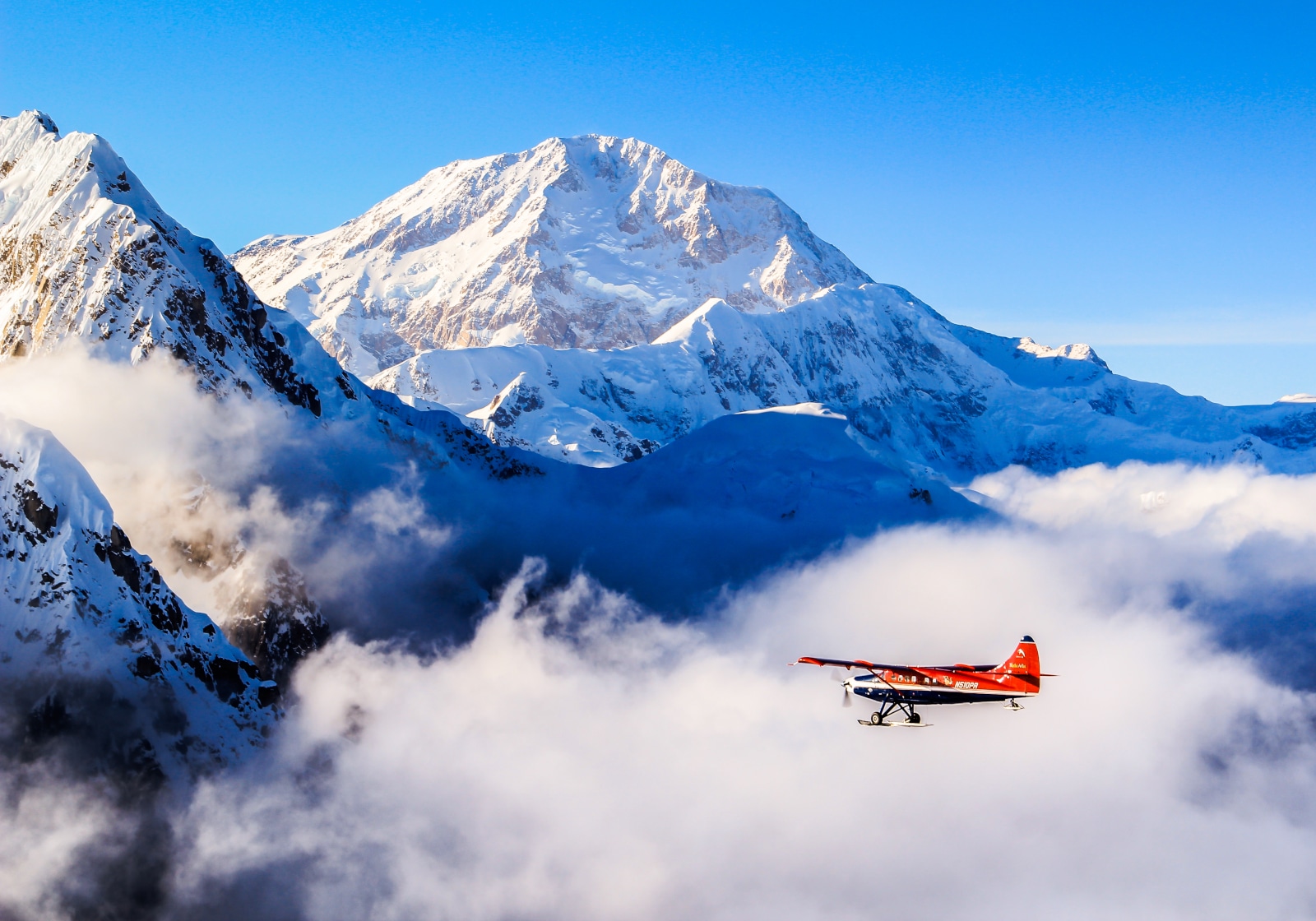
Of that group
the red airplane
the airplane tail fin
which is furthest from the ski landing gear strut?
the airplane tail fin

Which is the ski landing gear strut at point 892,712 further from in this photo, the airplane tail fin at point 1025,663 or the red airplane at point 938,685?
the airplane tail fin at point 1025,663

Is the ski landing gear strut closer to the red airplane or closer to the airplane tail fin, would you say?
the red airplane

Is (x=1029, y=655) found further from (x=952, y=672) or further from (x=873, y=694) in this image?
(x=873, y=694)

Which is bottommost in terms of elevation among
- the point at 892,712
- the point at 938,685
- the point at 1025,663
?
the point at 892,712

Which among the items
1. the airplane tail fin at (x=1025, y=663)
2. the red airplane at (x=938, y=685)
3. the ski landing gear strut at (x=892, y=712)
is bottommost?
the ski landing gear strut at (x=892, y=712)

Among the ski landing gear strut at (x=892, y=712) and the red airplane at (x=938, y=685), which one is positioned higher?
the red airplane at (x=938, y=685)

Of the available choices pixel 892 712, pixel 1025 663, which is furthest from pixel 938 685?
pixel 1025 663

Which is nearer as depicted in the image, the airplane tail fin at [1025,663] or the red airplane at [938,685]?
the red airplane at [938,685]

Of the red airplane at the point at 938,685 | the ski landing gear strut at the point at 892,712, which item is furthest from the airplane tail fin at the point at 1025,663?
the ski landing gear strut at the point at 892,712

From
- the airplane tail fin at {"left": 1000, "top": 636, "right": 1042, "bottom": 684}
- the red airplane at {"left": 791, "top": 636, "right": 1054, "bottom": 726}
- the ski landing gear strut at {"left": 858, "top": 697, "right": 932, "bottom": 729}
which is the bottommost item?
the ski landing gear strut at {"left": 858, "top": 697, "right": 932, "bottom": 729}

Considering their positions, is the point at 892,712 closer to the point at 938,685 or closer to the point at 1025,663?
the point at 938,685

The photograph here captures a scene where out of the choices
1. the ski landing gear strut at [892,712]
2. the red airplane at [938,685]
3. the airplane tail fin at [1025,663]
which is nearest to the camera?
the ski landing gear strut at [892,712]
